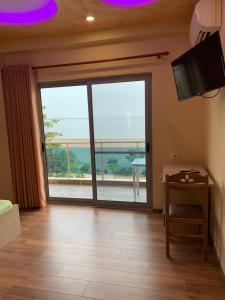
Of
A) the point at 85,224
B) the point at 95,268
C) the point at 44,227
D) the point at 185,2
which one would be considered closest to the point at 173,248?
the point at 95,268

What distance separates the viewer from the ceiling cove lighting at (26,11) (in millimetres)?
2604

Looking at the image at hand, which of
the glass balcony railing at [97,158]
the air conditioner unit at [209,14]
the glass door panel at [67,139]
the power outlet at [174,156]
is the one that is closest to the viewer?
the air conditioner unit at [209,14]

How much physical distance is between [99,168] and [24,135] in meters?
1.36

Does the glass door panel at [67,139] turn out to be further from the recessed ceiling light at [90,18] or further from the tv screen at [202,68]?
the tv screen at [202,68]

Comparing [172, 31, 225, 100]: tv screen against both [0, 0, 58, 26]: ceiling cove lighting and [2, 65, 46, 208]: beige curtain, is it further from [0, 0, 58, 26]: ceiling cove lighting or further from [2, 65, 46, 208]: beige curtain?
[2, 65, 46, 208]: beige curtain

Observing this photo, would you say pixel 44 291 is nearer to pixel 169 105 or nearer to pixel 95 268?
pixel 95 268

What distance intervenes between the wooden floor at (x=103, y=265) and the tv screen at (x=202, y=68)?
5.55ft

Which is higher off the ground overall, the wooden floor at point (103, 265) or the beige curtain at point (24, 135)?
the beige curtain at point (24, 135)

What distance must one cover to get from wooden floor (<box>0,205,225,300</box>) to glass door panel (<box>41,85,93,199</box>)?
3.77 feet

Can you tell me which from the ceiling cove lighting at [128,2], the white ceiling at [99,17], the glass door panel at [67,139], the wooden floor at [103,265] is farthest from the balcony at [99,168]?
the ceiling cove lighting at [128,2]

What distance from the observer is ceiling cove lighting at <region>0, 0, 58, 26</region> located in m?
2.60

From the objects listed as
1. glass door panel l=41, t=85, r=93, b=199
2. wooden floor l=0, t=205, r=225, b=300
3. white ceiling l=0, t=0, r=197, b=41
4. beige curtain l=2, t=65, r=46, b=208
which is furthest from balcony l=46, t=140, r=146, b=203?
white ceiling l=0, t=0, r=197, b=41

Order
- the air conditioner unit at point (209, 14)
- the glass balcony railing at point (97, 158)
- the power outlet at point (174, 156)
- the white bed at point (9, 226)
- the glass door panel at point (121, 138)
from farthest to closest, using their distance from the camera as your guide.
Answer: the glass balcony railing at point (97, 158) < the glass door panel at point (121, 138) < the power outlet at point (174, 156) < the white bed at point (9, 226) < the air conditioner unit at point (209, 14)

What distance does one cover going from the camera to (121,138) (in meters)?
3.73
